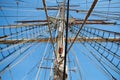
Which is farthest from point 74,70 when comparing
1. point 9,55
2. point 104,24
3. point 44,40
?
point 104,24

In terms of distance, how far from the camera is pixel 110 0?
755 centimetres

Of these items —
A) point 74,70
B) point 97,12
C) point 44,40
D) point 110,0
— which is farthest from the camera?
point 44,40

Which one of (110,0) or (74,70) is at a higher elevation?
(110,0)

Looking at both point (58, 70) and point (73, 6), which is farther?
point (73, 6)

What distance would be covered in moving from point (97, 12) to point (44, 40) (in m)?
3.20

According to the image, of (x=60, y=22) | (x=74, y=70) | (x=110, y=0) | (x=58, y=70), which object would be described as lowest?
(x=74, y=70)

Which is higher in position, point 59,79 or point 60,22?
point 60,22

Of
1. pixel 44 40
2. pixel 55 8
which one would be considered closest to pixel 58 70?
pixel 44 40

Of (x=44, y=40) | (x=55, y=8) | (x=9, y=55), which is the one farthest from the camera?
(x=55, y=8)

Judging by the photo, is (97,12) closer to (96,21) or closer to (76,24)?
(76,24)

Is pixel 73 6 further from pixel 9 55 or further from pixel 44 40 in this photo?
pixel 9 55

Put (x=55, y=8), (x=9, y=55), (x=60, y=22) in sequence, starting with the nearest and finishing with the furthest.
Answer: (x=9, y=55) → (x=60, y=22) → (x=55, y=8)

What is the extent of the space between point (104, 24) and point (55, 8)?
2.83m

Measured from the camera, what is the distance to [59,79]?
5.08 metres
